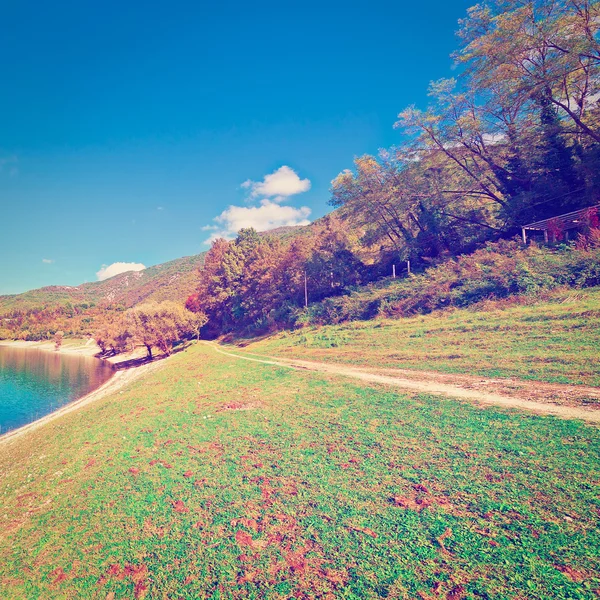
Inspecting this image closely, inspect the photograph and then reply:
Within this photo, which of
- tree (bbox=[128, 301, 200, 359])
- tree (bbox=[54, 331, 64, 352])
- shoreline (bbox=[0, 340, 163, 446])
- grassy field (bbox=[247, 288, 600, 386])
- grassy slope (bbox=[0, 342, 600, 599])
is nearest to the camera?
grassy slope (bbox=[0, 342, 600, 599])

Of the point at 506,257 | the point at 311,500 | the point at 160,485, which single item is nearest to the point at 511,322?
the point at 506,257

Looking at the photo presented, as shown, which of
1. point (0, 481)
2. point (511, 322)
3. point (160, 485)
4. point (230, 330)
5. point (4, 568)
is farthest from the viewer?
point (230, 330)

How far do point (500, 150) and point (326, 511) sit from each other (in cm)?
3434

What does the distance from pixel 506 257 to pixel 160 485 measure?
24041mm

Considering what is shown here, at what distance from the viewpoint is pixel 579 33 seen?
19.2m

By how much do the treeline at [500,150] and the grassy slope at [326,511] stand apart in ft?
81.0

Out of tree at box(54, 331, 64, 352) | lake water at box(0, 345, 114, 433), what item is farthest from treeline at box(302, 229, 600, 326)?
tree at box(54, 331, 64, 352)

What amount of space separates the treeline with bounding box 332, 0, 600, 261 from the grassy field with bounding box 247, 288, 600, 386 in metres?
13.1

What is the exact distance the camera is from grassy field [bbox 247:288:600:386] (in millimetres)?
9125

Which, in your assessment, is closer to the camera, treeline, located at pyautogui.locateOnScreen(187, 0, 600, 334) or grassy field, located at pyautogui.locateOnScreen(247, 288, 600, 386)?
grassy field, located at pyautogui.locateOnScreen(247, 288, 600, 386)

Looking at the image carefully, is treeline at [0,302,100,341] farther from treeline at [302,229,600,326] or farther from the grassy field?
the grassy field

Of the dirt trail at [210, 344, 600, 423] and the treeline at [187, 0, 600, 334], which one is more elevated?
the treeline at [187, 0, 600, 334]

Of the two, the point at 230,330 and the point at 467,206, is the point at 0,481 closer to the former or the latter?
the point at 467,206

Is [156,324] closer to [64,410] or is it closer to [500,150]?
[64,410]
